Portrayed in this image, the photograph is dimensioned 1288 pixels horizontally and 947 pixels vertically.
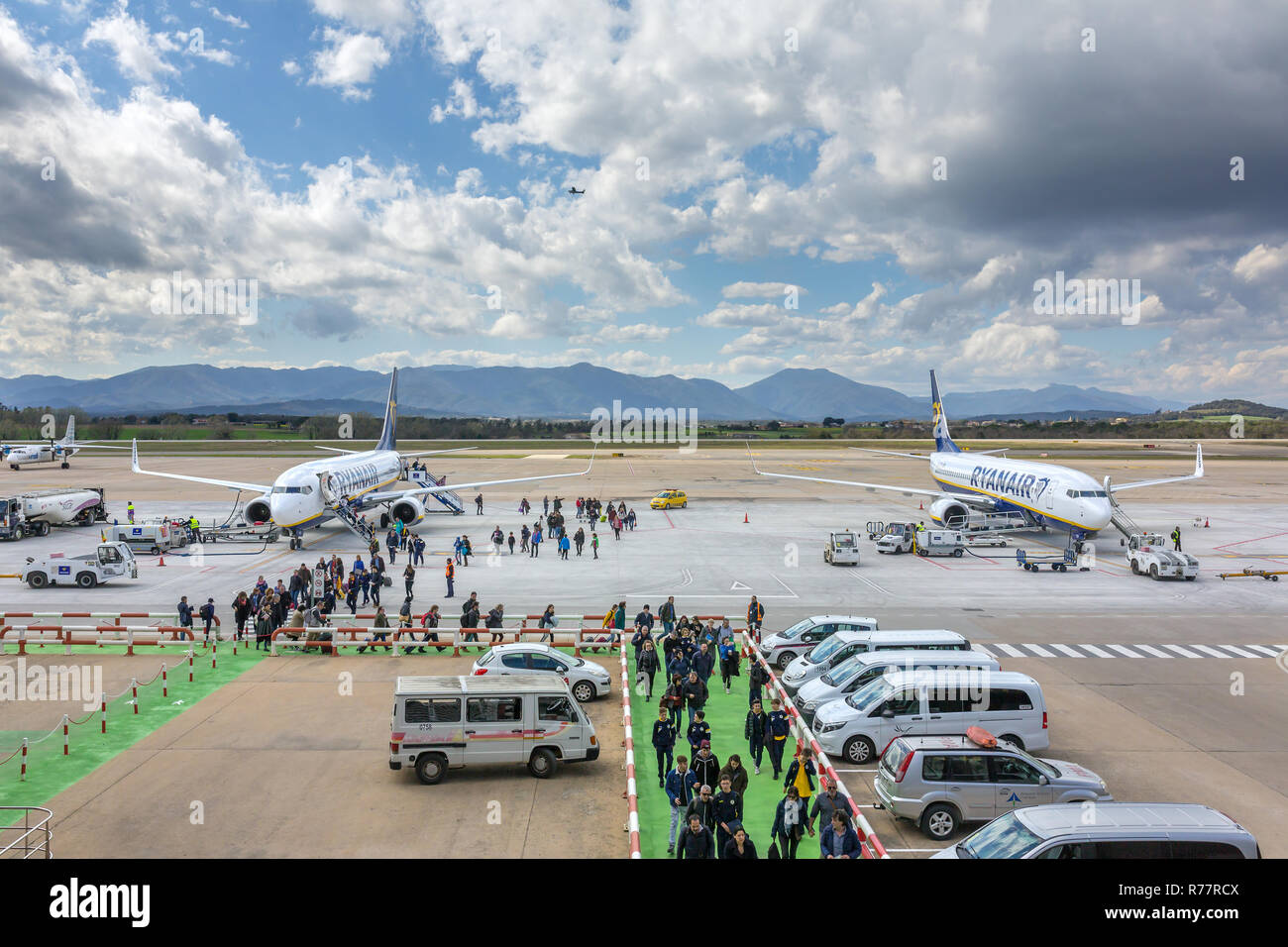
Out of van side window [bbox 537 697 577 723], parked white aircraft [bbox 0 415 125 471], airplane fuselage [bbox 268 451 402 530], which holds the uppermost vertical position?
parked white aircraft [bbox 0 415 125 471]

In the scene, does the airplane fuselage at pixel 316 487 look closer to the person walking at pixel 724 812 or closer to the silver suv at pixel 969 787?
the person walking at pixel 724 812

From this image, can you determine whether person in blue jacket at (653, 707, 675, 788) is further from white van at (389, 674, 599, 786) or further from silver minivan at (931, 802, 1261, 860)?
silver minivan at (931, 802, 1261, 860)

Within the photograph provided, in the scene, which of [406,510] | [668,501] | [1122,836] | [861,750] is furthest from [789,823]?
[668,501]

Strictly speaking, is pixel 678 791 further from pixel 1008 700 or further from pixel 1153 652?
pixel 1153 652

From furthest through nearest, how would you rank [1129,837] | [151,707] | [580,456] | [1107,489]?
[580,456] < [1107,489] < [151,707] < [1129,837]

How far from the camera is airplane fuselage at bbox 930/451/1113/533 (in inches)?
1690

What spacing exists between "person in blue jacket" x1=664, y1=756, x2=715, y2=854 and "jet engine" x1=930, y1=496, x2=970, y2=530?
39.3 meters

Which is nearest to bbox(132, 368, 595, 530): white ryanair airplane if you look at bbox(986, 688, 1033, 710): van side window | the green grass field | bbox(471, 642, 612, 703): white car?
bbox(471, 642, 612, 703): white car

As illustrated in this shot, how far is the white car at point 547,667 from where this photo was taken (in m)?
21.1

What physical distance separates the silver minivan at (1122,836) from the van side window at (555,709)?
8.21m
